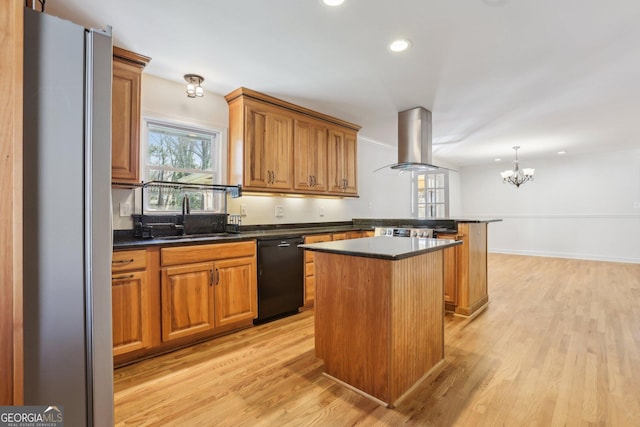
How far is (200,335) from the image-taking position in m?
2.56

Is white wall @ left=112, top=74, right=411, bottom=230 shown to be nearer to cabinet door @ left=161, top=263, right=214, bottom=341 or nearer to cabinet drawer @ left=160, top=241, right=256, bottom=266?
cabinet drawer @ left=160, top=241, right=256, bottom=266

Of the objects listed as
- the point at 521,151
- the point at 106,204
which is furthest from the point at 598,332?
the point at 521,151

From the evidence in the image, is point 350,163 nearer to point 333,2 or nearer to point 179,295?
point 333,2

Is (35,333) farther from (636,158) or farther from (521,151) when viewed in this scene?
(636,158)

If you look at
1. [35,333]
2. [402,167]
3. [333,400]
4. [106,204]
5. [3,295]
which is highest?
[402,167]

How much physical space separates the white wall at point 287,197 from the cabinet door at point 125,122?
0.35m

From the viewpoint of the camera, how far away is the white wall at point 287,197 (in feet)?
9.36

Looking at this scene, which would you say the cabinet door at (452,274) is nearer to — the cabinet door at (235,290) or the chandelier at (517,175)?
the cabinet door at (235,290)

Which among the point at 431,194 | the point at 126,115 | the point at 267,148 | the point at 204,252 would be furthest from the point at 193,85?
the point at 431,194

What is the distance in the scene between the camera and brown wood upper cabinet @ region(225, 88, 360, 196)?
3.20m

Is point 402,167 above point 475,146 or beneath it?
beneath

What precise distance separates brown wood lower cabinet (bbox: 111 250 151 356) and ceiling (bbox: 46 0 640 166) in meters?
1.64

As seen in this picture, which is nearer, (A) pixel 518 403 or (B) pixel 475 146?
(A) pixel 518 403

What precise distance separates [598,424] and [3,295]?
102 inches
